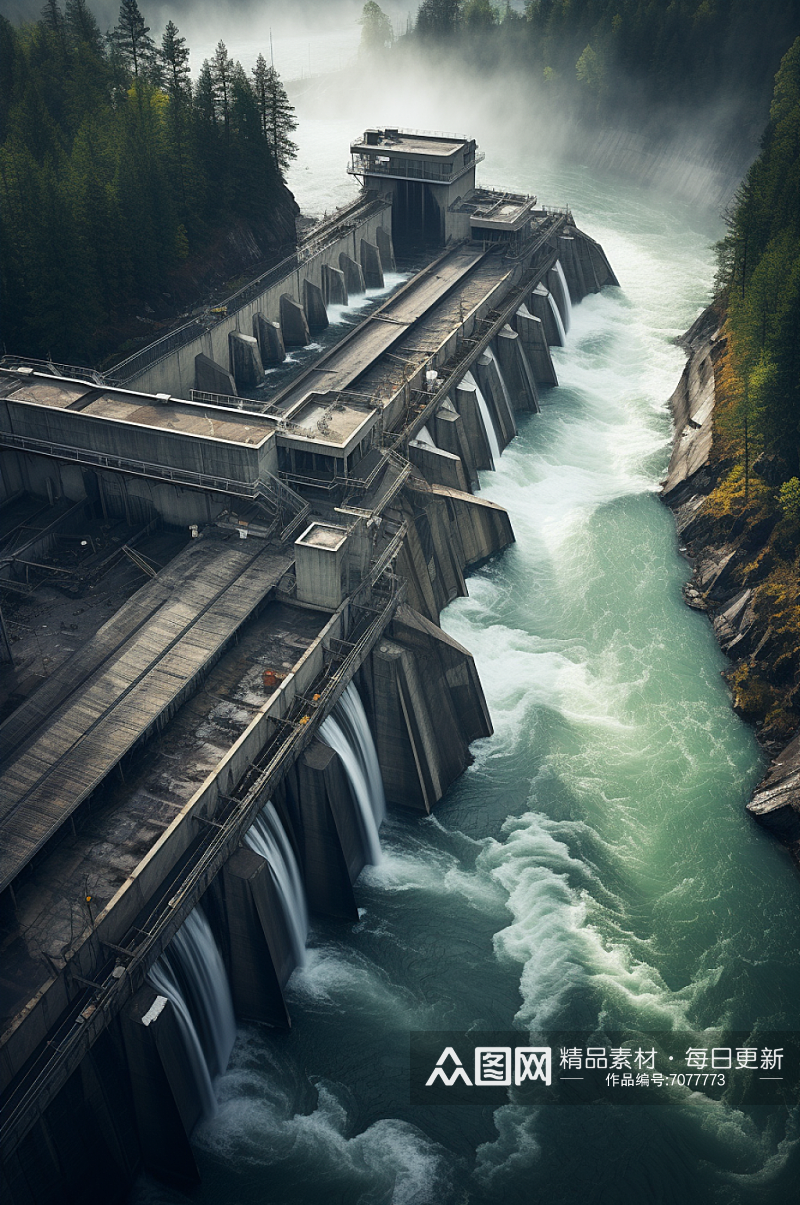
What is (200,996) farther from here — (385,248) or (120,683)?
(385,248)

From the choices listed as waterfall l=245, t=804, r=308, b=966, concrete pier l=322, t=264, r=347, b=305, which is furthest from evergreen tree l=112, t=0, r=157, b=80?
waterfall l=245, t=804, r=308, b=966

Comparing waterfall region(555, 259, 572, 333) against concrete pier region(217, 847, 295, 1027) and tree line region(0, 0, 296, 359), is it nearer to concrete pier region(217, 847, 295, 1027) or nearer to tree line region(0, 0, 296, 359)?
tree line region(0, 0, 296, 359)

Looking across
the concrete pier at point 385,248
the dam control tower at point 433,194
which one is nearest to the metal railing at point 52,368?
the concrete pier at point 385,248

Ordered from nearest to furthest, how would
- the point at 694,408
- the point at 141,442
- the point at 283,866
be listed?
the point at 283,866 < the point at 141,442 < the point at 694,408

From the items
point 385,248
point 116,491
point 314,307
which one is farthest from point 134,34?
point 116,491

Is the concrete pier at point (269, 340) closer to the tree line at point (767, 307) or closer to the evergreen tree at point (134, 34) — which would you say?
the tree line at point (767, 307)
